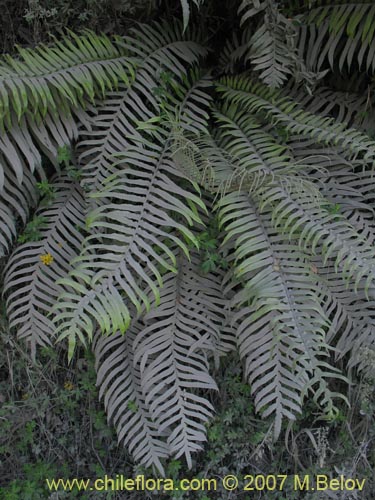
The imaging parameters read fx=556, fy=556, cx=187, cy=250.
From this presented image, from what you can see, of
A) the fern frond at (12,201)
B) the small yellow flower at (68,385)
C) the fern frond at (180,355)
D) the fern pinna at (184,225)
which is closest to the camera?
the fern pinna at (184,225)

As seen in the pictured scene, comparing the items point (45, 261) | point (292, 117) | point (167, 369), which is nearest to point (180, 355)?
point (167, 369)

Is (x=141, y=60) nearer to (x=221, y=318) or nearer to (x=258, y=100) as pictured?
(x=258, y=100)

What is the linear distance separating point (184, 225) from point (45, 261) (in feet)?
1.81

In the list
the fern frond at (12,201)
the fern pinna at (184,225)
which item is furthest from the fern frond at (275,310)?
A: the fern frond at (12,201)

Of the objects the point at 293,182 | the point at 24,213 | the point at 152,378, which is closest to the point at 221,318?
the point at 152,378

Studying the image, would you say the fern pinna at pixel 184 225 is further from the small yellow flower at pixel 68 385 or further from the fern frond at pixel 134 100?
the small yellow flower at pixel 68 385

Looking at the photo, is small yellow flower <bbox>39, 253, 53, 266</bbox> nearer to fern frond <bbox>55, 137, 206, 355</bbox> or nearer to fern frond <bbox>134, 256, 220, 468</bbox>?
fern frond <bbox>55, 137, 206, 355</bbox>

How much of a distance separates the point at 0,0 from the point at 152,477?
7.11 feet

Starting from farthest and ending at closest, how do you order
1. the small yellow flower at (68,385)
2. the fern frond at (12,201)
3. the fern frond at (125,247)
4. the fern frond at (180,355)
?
the small yellow flower at (68,385) → the fern frond at (12,201) → the fern frond at (180,355) → the fern frond at (125,247)

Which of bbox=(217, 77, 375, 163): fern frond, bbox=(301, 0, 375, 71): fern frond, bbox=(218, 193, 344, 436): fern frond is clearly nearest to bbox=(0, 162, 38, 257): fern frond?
bbox=(218, 193, 344, 436): fern frond

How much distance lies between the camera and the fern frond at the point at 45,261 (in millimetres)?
2080

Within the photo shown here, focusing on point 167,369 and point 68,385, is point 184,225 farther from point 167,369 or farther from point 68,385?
point 68,385

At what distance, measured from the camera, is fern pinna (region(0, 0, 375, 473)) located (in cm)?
187

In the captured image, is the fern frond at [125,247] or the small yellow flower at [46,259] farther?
the small yellow flower at [46,259]
